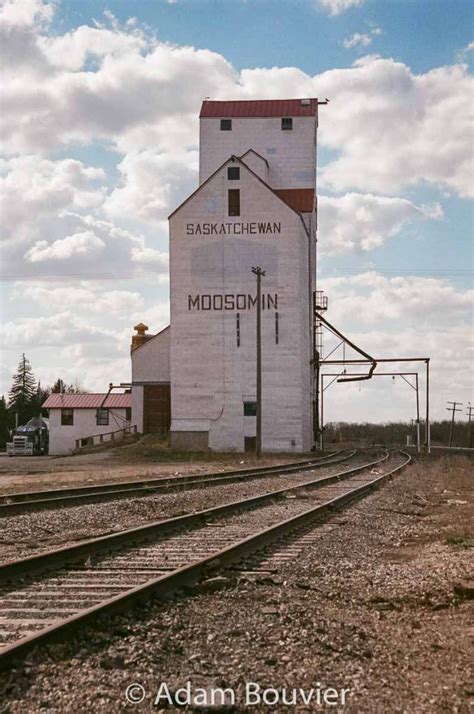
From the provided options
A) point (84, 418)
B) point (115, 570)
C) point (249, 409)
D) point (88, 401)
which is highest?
point (88, 401)

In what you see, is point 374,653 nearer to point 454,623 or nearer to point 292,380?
point 454,623

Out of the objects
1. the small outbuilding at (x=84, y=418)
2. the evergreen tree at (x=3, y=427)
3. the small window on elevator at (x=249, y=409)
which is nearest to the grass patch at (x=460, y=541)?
the small window on elevator at (x=249, y=409)

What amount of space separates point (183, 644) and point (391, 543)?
6.83 metres

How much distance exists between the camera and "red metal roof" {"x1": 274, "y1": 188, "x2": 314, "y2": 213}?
61312 mm

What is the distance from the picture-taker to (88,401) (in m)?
68.6

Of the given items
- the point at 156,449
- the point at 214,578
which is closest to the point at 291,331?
the point at 156,449

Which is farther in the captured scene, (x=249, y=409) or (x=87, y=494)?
(x=249, y=409)

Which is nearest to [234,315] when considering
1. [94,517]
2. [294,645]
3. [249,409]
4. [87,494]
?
[249,409]

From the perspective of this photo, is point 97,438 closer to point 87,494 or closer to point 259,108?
point 259,108

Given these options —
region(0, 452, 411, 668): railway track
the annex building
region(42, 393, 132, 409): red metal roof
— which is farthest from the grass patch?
region(42, 393, 132, 409): red metal roof

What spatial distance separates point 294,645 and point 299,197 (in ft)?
189

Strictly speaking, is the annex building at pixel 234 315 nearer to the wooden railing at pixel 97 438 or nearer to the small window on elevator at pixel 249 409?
the small window on elevator at pixel 249 409

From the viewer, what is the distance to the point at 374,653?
6.10 m

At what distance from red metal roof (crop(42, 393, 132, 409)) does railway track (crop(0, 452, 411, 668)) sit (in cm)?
5262
